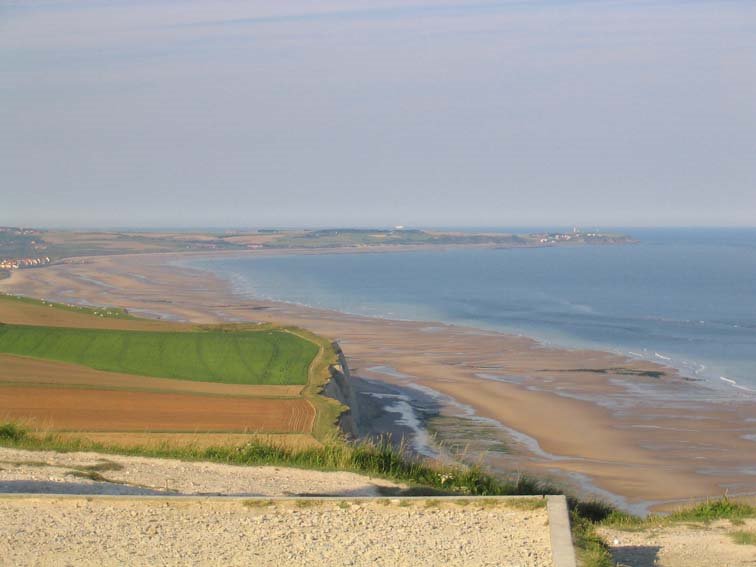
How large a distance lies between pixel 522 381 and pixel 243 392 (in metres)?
16.4

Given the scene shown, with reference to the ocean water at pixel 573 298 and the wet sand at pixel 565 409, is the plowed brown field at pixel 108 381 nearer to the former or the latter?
the wet sand at pixel 565 409

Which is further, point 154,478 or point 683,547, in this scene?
point 154,478

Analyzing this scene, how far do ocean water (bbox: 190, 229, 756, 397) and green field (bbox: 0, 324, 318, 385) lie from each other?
18.0 m

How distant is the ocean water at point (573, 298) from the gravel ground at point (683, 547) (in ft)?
93.3

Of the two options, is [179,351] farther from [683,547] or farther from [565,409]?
[683,547]

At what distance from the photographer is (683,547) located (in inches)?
453

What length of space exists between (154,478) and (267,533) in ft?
12.6

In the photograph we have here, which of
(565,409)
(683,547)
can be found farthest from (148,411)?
(565,409)

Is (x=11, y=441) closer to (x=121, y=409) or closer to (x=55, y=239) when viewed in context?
(x=121, y=409)

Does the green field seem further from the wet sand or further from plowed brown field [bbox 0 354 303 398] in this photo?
the wet sand

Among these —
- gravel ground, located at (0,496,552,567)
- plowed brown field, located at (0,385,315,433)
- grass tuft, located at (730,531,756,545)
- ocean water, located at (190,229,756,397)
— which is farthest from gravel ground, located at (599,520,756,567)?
ocean water, located at (190,229,756,397)

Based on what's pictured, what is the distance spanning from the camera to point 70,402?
80.7 ft

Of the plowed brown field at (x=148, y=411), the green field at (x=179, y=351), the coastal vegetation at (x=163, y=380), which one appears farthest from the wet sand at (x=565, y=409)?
the green field at (x=179, y=351)

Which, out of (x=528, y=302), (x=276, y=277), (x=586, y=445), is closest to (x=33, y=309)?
(x=586, y=445)
